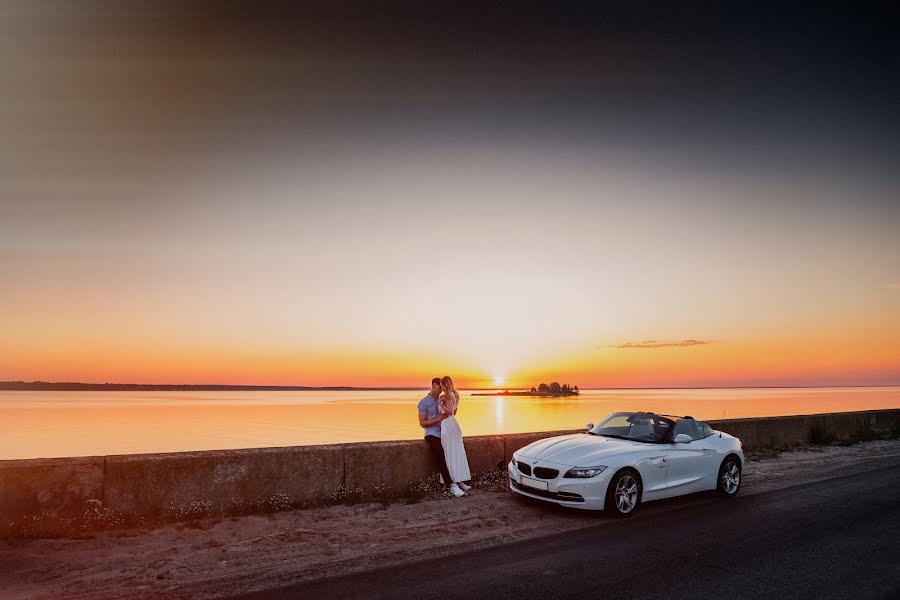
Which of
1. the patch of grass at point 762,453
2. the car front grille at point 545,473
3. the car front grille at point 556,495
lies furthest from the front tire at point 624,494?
the patch of grass at point 762,453

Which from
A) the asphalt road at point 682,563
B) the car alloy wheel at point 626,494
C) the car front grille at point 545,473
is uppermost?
the car front grille at point 545,473

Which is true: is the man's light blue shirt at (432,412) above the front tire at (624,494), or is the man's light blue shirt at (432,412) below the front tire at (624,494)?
above

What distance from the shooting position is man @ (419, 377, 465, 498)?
10.1 metres

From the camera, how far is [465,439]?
11156 mm

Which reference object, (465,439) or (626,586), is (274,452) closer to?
(465,439)

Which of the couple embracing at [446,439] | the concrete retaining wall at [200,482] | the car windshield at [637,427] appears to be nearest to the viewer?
the concrete retaining wall at [200,482]

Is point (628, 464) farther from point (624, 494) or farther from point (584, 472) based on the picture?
point (584, 472)

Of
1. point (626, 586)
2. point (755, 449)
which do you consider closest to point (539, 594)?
point (626, 586)

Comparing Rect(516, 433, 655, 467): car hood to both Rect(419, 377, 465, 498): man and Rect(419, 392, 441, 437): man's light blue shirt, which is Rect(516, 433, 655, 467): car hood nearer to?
Rect(419, 377, 465, 498): man

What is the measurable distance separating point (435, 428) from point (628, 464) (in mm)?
3172

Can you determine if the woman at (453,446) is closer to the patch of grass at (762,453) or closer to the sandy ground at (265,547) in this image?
the sandy ground at (265,547)

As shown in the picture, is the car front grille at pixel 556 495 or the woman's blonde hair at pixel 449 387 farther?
the woman's blonde hair at pixel 449 387

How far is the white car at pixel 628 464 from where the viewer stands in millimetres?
8688

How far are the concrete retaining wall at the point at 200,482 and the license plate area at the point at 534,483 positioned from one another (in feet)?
5.67
